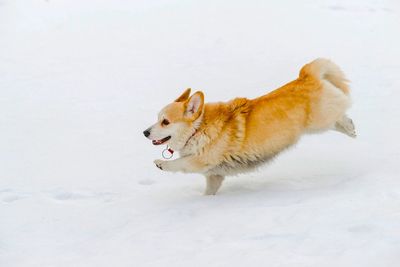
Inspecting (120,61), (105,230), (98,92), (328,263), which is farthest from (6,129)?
(328,263)

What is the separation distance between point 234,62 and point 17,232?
492 centimetres

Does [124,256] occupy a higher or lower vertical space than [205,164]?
lower

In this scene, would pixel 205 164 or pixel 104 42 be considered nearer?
pixel 205 164

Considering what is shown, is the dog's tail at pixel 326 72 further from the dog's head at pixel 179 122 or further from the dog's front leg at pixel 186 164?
the dog's front leg at pixel 186 164

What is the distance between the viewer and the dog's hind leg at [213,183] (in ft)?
15.7

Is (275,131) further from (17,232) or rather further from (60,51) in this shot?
(60,51)

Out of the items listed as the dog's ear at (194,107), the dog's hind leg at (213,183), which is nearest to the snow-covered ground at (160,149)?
the dog's hind leg at (213,183)

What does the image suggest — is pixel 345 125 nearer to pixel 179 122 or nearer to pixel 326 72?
pixel 326 72

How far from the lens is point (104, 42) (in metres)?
9.03

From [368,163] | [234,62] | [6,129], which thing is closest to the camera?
[368,163]

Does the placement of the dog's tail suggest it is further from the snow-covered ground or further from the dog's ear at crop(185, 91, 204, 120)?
the dog's ear at crop(185, 91, 204, 120)

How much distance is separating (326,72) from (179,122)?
1.40 metres

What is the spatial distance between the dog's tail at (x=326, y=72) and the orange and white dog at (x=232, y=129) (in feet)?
0.49

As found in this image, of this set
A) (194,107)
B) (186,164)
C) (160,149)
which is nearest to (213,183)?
(186,164)
